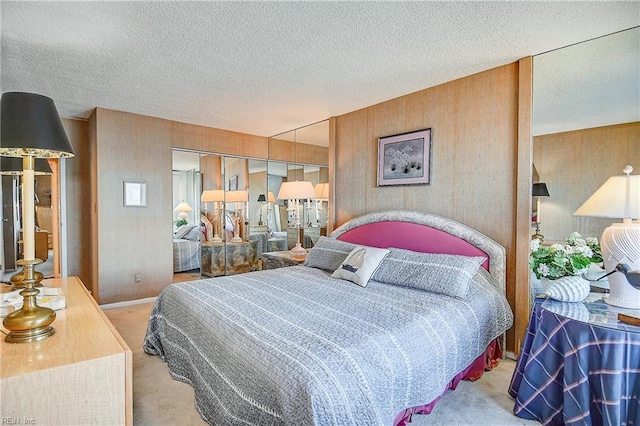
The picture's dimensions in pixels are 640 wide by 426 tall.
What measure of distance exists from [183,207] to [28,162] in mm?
3653

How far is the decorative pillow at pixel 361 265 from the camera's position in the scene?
8.67 ft

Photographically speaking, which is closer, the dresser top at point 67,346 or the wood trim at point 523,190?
the dresser top at point 67,346

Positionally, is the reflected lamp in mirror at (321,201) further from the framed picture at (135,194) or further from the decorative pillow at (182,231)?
the framed picture at (135,194)

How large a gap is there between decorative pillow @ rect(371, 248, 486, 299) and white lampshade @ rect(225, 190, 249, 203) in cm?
319

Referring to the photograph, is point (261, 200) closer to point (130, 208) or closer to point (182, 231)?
point (182, 231)

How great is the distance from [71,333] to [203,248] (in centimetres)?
385

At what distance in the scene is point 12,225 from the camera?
4.73 m

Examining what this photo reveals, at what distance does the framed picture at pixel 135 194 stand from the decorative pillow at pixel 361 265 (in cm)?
290

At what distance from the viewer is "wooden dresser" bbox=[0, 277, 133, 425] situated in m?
1.02

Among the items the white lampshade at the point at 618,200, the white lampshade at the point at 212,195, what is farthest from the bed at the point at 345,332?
the white lampshade at the point at 212,195

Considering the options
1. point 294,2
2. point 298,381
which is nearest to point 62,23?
point 294,2

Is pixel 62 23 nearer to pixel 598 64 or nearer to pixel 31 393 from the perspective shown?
pixel 31 393

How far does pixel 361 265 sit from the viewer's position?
272 centimetres


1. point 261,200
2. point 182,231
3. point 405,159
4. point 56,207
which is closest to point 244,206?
point 261,200
